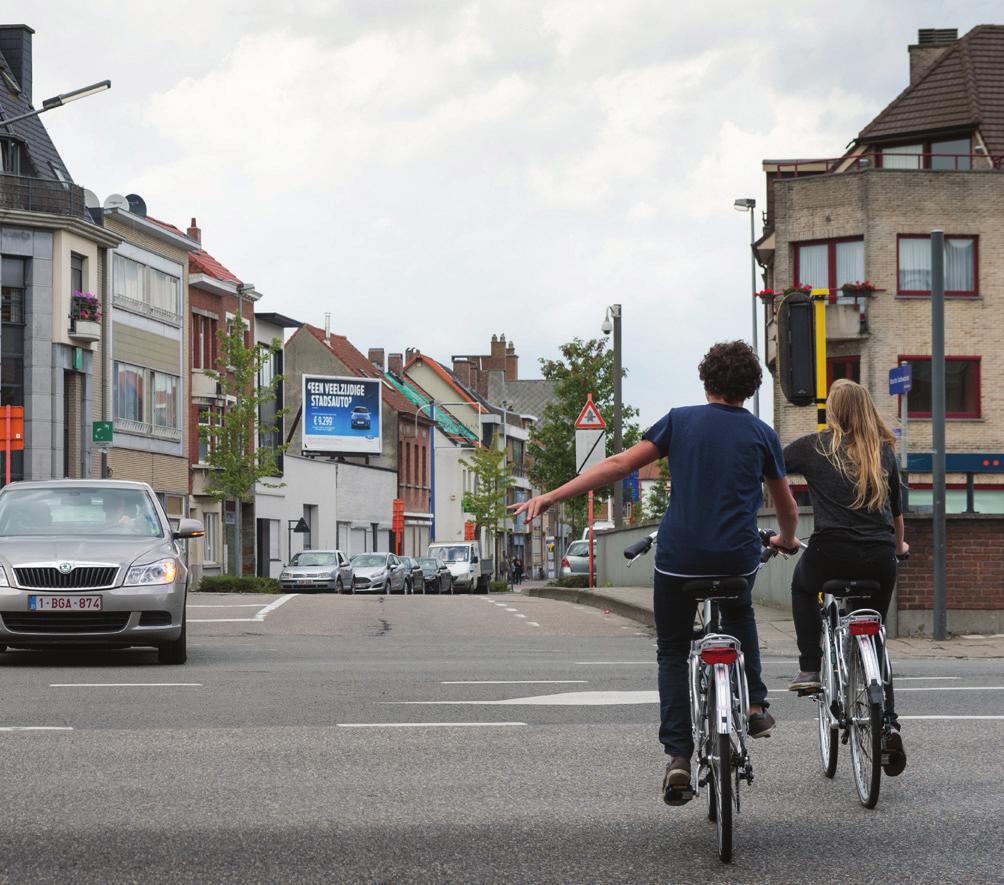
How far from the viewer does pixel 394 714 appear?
11.0m

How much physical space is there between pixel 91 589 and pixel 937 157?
37457mm

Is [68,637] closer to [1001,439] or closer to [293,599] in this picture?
[293,599]

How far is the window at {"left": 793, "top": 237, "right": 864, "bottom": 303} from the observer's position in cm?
4694

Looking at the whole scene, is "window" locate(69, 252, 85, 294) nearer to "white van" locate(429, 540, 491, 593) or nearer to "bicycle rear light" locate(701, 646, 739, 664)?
"white van" locate(429, 540, 491, 593)

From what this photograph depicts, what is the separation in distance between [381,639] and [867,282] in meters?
27.6

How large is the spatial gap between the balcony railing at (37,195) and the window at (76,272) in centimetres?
132

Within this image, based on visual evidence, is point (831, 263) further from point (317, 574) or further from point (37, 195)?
point (37, 195)

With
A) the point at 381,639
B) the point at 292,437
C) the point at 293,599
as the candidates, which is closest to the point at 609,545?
the point at 293,599

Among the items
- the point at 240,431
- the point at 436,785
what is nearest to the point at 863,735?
the point at 436,785

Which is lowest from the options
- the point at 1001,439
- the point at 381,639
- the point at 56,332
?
the point at 381,639

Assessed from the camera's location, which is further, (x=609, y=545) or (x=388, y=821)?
(x=609, y=545)

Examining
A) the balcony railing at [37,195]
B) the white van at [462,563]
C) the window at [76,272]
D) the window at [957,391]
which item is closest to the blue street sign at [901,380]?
the window at [957,391]

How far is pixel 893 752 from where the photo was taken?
283 inches

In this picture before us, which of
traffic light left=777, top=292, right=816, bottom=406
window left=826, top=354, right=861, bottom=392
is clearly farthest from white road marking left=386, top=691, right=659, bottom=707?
window left=826, top=354, right=861, bottom=392
